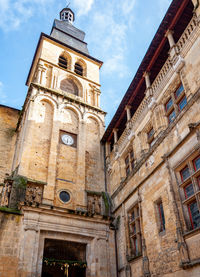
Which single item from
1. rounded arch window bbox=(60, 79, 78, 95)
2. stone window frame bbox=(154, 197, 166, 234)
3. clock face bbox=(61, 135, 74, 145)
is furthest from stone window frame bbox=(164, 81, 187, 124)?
rounded arch window bbox=(60, 79, 78, 95)

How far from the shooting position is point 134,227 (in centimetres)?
1195

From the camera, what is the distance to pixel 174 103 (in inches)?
410

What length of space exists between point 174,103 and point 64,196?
7206 mm

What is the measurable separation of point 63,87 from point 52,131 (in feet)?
17.0

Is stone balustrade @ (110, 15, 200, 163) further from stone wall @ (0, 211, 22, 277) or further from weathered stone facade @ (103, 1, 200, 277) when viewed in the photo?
stone wall @ (0, 211, 22, 277)

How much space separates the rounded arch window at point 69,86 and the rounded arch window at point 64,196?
8.46 metres

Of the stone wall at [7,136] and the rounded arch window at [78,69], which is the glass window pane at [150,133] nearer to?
the stone wall at [7,136]

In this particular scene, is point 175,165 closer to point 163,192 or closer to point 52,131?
point 163,192

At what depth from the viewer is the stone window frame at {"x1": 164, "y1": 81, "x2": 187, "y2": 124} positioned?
1012 cm

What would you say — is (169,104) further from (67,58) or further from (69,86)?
(67,58)

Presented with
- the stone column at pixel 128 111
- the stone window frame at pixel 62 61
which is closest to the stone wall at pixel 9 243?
the stone column at pixel 128 111

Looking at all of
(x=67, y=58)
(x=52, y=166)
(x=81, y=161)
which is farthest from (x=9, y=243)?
(x=67, y=58)

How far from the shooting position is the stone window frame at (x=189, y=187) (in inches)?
323

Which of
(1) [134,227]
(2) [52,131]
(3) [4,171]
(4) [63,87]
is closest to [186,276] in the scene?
(1) [134,227]
